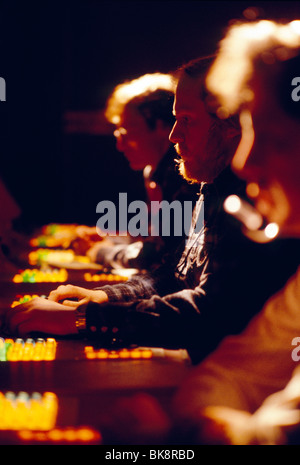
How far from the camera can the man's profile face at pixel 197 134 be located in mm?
1457

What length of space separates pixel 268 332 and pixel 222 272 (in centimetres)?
18

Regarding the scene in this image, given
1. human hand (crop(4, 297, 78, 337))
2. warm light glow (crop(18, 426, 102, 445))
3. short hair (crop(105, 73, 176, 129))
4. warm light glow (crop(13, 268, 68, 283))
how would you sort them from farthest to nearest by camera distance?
short hair (crop(105, 73, 176, 129)), warm light glow (crop(13, 268, 68, 283)), human hand (crop(4, 297, 78, 337)), warm light glow (crop(18, 426, 102, 445))

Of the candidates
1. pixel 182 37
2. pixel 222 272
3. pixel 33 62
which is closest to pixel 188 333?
pixel 222 272

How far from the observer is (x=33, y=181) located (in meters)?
4.52

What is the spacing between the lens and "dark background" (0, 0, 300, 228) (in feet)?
12.8

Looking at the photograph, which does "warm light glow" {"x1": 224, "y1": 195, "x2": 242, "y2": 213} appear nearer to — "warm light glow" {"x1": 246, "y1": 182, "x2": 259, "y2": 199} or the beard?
"warm light glow" {"x1": 246, "y1": 182, "x2": 259, "y2": 199}

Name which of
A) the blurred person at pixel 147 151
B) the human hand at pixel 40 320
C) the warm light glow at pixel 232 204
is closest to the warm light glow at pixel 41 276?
the blurred person at pixel 147 151

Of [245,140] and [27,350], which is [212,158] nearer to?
[245,140]

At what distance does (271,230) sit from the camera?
1145 millimetres

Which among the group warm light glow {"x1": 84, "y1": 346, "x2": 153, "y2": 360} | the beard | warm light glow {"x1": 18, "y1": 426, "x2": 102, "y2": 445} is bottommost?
warm light glow {"x1": 18, "y1": 426, "x2": 102, "y2": 445}

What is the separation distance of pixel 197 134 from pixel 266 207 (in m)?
0.43

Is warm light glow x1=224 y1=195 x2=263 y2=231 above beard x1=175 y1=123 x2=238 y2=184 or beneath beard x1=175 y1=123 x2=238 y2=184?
beneath

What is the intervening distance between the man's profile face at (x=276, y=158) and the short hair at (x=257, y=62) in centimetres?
2

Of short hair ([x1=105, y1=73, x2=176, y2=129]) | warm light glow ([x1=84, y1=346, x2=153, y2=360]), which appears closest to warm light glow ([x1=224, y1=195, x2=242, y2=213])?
warm light glow ([x1=84, y1=346, x2=153, y2=360])
